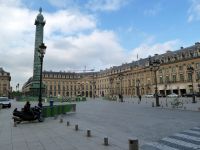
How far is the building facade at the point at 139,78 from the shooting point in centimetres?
7938

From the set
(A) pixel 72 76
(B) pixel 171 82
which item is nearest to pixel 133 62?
(B) pixel 171 82

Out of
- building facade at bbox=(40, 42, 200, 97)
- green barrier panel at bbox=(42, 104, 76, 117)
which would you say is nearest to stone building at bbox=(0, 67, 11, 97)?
building facade at bbox=(40, 42, 200, 97)

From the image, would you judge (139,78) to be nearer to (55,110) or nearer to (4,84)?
(4,84)

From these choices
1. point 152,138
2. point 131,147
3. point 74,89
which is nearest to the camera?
point 131,147

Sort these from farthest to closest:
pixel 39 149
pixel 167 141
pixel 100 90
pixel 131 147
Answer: pixel 100 90 → pixel 167 141 → pixel 39 149 → pixel 131 147

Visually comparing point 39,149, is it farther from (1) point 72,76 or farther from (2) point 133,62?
(1) point 72,76

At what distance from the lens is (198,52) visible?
77.4 metres

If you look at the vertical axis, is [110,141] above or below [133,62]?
below

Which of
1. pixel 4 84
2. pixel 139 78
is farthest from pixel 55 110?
pixel 4 84

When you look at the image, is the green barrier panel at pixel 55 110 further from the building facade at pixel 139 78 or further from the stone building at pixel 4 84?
the stone building at pixel 4 84

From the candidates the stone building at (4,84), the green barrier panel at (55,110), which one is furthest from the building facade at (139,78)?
the green barrier panel at (55,110)

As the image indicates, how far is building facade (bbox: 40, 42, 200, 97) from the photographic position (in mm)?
79375

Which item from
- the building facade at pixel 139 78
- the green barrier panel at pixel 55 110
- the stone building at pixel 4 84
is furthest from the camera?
the stone building at pixel 4 84

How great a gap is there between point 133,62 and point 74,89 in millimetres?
57798
